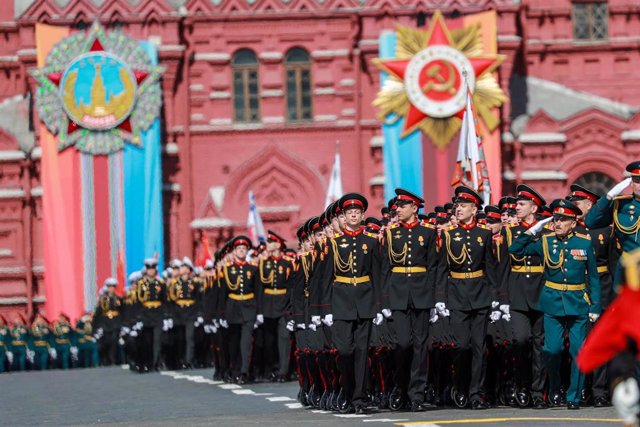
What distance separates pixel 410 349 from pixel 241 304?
27.8 feet

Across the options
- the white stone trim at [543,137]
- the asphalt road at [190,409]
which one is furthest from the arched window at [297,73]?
the asphalt road at [190,409]

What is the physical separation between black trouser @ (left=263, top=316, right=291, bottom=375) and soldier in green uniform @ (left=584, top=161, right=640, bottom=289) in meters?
9.62

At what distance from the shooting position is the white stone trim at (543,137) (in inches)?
1592

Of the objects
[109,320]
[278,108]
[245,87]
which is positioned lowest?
[109,320]

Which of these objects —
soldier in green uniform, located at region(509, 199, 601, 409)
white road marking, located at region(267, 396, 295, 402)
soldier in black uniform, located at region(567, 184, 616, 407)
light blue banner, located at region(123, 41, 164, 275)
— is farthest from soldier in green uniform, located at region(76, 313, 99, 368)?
soldier in green uniform, located at region(509, 199, 601, 409)

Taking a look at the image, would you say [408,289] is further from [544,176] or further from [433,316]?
[544,176]

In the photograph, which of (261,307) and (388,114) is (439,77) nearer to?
(388,114)

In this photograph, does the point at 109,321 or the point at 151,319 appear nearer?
the point at 151,319

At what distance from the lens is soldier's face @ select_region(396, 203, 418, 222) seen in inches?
627

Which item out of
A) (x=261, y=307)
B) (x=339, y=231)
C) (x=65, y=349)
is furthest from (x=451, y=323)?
(x=65, y=349)

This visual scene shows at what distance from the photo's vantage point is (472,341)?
15797 millimetres

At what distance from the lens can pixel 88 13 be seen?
4031cm

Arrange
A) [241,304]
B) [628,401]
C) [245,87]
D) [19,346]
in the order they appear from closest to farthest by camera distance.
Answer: [628,401], [241,304], [19,346], [245,87]

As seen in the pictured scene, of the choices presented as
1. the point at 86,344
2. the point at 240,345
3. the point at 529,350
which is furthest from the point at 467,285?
the point at 86,344
